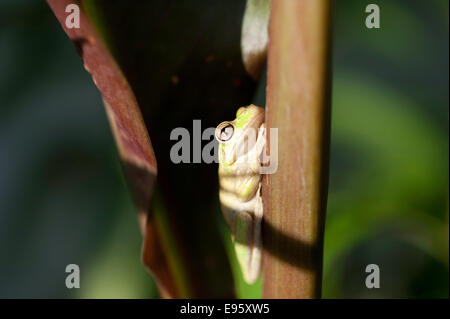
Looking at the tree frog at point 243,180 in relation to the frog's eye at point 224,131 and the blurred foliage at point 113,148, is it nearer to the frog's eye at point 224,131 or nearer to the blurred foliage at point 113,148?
the frog's eye at point 224,131

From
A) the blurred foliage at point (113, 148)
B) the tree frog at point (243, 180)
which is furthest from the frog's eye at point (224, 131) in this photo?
the blurred foliage at point (113, 148)

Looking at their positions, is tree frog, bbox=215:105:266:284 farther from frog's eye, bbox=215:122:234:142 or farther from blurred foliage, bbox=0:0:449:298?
blurred foliage, bbox=0:0:449:298

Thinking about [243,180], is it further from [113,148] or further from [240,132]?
[113,148]

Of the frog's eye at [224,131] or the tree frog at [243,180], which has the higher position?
the frog's eye at [224,131]

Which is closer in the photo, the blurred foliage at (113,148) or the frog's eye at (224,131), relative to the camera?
the frog's eye at (224,131)

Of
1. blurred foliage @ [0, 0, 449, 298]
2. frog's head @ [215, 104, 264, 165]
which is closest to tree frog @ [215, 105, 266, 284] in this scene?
frog's head @ [215, 104, 264, 165]

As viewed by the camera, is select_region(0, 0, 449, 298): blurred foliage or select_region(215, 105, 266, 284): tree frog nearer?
select_region(215, 105, 266, 284): tree frog

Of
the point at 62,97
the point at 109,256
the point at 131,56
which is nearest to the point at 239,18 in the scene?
the point at 131,56
